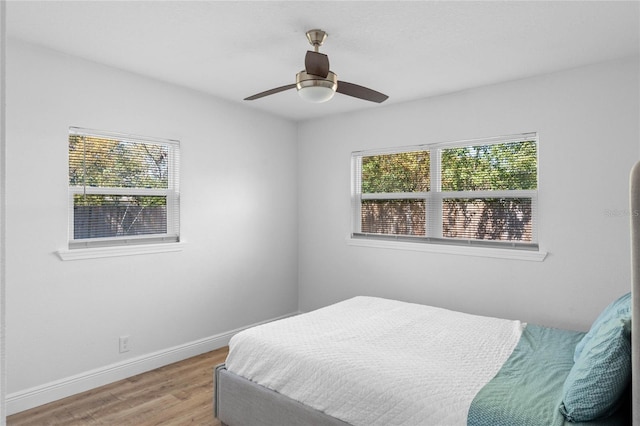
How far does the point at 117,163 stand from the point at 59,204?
0.55 meters

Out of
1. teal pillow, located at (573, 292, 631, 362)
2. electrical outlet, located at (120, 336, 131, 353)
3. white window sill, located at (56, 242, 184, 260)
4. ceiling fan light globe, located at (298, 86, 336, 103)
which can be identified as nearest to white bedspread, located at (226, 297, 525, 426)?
teal pillow, located at (573, 292, 631, 362)

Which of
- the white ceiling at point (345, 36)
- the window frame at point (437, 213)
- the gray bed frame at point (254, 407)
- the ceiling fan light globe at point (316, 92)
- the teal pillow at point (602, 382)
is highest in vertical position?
the white ceiling at point (345, 36)

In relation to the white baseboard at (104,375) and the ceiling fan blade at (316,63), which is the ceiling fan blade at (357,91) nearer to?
the ceiling fan blade at (316,63)

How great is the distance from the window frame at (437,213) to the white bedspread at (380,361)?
2.64 ft

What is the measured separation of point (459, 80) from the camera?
10.8ft

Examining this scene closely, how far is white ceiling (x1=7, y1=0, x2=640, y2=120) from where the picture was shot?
2173 mm

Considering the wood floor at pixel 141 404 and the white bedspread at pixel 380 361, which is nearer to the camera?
the white bedspread at pixel 380 361

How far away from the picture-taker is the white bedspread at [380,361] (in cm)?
180

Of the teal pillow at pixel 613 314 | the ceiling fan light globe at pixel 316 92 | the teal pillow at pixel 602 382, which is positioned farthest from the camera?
the ceiling fan light globe at pixel 316 92

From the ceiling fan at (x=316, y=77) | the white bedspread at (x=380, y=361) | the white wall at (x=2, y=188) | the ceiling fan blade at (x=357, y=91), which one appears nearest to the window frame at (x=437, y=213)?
the white bedspread at (x=380, y=361)

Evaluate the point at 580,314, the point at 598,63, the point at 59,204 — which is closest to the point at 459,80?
the point at 598,63

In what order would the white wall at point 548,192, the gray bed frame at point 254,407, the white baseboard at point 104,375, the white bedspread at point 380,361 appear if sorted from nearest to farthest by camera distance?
the white bedspread at point 380,361 → the gray bed frame at point 254,407 → the white baseboard at point 104,375 → the white wall at point 548,192

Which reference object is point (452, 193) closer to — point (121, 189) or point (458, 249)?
point (458, 249)

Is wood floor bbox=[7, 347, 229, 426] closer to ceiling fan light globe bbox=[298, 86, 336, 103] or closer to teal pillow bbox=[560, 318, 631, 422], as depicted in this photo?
teal pillow bbox=[560, 318, 631, 422]
